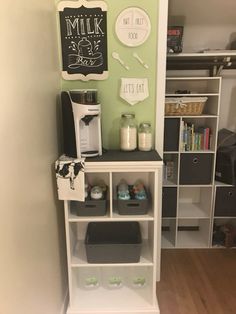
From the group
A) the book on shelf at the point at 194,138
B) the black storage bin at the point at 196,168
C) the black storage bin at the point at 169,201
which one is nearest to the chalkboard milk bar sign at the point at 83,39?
the book on shelf at the point at 194,138

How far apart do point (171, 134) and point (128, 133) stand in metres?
→ 0.72

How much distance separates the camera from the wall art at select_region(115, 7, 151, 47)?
5.63ft

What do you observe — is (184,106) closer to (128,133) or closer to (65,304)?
(128,133)

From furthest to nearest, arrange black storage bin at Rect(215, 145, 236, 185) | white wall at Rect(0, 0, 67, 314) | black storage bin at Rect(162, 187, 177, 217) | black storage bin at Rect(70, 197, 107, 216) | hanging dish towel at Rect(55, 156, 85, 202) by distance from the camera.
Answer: black storage bin at Rect(162, 187, 177, 217)
black storage bin at Rect(215, 145, 236, 185)
black storage bin at Rect(70, 197, 107, 216)
hanging dish towel at Rect(55, 156, 85, 202)
white wall at Rect(0, 0, 67, 314)

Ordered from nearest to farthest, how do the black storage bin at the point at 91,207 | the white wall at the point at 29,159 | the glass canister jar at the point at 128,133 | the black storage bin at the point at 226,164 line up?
the white wall at the point at 29,159 → the black storage bin at the point at 91,207 → the glass canister jar at the point at 128,133 → the black storage bin at the point at 226,164

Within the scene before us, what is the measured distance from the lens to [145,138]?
179cm

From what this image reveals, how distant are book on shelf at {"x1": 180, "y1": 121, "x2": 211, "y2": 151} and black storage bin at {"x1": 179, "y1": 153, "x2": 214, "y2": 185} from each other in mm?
75

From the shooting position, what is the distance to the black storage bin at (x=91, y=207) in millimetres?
1660

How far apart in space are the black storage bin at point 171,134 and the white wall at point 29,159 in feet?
3.34

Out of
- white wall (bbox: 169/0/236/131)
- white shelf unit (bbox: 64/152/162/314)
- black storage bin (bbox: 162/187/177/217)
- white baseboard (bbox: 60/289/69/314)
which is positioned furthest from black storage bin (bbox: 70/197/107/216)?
white wall (bbox: 169/0/236/131)

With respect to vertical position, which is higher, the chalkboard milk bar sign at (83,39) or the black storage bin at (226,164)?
the chalkboard milk bar sign at (83,39)

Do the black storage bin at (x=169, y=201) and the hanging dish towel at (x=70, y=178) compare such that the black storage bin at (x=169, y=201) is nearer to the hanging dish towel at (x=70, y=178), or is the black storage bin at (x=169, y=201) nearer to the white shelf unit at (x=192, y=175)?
the white shelf unit at (x=192, y=175)

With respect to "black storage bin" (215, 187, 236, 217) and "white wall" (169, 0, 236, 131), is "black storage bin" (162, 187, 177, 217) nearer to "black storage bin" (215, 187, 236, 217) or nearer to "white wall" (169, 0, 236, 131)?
"black storage bin" (215, 187, 236, 217)

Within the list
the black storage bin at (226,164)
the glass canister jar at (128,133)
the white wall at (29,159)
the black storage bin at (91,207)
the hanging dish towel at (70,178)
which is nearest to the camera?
→ the white wall at (29,159)
